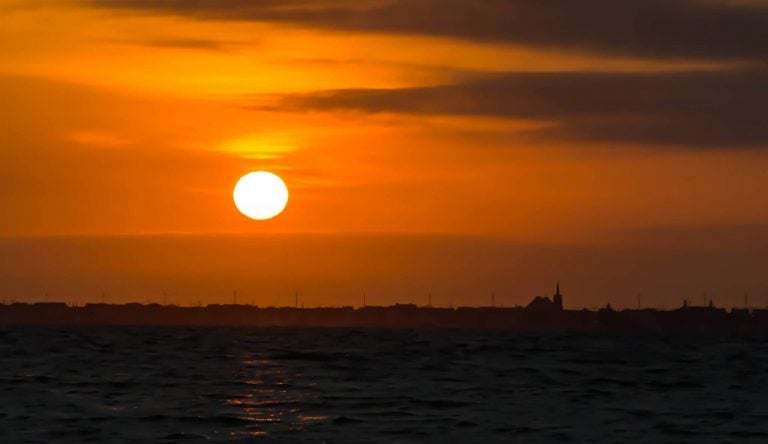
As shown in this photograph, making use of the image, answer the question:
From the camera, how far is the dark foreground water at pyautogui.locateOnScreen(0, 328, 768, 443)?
54.0m

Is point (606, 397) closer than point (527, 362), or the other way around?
point (606, 397)

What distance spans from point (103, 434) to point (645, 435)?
20.6m

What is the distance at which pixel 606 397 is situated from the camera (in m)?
72.9

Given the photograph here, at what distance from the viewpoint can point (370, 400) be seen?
67.8 meters

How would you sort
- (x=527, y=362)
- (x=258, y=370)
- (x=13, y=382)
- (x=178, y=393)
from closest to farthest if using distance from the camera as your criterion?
1. (x=178, y=393)
2. (x=13, y=382)
3. (x=258, y=370)
4. (x=527, y=362)

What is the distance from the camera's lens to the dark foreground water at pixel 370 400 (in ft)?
177

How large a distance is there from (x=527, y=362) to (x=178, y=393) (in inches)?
1847

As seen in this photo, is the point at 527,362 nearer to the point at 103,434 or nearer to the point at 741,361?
the point at 741,361

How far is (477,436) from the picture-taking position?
5353 cm

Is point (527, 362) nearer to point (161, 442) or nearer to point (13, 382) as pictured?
point (13, 382)

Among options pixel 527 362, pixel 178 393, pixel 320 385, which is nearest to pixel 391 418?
pixel 178 393

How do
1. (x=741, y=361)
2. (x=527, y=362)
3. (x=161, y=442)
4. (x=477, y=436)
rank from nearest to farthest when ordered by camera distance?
(x=161, y=442), (x=477, y=436), (x=527, y=362), (x=741, y=361)

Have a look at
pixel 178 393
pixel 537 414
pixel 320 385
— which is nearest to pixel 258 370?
pixel 320 385

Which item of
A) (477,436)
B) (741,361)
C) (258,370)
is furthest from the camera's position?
(741,361)
